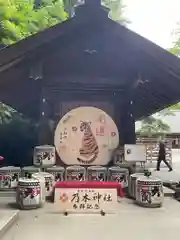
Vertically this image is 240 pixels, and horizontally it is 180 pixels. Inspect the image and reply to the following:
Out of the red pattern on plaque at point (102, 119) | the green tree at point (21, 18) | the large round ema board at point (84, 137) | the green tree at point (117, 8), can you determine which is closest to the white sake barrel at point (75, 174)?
the large round ema board at point (84, 137)

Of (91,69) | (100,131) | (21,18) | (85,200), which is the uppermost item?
(21,18)

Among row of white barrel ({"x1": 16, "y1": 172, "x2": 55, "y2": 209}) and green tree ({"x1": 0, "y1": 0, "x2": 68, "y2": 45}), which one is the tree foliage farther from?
row of white barrel ({"x1": 16, "y1": 172, "x2": 55, "y2": 209})

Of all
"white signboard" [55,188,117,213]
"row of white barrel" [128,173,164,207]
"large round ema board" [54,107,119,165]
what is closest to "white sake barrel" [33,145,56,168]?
"large round ema board" [54,107,119,165]

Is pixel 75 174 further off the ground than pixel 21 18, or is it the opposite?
pixel 21 18

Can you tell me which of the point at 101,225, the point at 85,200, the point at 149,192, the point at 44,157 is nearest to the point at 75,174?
the point at 44,157

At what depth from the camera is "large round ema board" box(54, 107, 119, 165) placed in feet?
26.1

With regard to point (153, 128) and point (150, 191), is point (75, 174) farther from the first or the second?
point (153, 128)

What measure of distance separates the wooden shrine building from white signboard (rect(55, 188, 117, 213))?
256 cm

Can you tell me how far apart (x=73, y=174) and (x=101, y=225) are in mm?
2318

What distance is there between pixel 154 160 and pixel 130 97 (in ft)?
52.6

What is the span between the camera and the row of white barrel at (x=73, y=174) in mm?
7020

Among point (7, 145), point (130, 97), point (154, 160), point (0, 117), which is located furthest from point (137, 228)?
point (154, 160)

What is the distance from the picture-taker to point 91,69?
7973 mm

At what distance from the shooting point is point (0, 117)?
38.7ft
